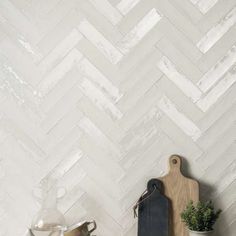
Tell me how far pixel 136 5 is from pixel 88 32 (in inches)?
9.1

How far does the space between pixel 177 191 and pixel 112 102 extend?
0.46m

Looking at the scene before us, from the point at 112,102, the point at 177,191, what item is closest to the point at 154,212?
the point at 177,191

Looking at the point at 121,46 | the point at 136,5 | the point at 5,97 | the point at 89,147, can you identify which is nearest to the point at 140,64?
the point at 121,46

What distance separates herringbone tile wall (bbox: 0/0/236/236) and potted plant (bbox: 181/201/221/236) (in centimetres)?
16

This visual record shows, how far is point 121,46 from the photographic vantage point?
2039 mm

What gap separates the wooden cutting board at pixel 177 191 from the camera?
2.00 meters

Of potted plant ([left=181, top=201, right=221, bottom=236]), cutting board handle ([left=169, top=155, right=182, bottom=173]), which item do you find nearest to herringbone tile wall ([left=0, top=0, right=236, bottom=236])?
Answer: cutting board handle ([left=169, top=155, right=182, bottom=173])

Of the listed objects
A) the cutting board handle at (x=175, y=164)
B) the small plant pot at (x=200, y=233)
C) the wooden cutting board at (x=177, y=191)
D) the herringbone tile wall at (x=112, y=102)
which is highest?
the herringbone tile wall at (x=112, y=102)

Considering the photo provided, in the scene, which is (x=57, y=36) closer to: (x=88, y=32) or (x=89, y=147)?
(x=88, y=32)

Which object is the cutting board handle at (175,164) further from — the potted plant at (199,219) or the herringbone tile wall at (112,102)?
the potted plant at (199,219)

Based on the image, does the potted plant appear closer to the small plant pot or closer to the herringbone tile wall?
the small plant pot

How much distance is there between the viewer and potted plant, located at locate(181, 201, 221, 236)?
1871 millimetres

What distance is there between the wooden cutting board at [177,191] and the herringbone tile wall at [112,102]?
0.05 m

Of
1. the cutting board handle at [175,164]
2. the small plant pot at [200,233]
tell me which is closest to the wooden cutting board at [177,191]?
the cutting board handle at [175,164]
